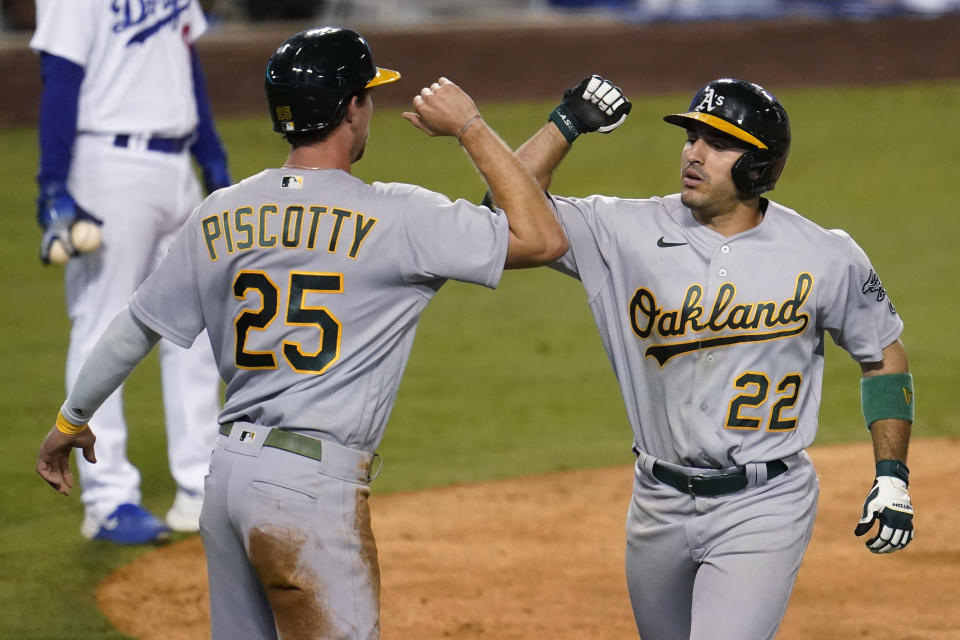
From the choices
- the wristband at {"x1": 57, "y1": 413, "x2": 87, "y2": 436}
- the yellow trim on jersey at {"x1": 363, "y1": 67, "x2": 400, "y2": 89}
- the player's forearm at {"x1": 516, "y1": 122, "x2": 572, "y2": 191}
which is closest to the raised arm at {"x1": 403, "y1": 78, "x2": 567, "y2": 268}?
the yellow trim on jersey at {"x1": 363, "y1": 67, "x2": 400, "y2": 89}

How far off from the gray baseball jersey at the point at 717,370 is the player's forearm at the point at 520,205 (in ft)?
1.63

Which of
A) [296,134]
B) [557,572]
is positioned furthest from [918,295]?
[296,134]

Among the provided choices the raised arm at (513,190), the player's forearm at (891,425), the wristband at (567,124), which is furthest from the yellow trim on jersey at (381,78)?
the player's forearm at (891,425)

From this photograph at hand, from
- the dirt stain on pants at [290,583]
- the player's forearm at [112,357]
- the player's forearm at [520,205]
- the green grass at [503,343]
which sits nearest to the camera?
the dirt stain on pants at [290,583]

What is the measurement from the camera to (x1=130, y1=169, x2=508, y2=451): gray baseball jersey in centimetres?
316

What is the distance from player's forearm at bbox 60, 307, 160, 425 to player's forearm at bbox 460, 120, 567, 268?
0.91 meters

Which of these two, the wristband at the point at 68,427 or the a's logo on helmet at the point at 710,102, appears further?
the a's logo on helmet at the point at 710,102

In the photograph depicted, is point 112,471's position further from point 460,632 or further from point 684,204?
point 684,204

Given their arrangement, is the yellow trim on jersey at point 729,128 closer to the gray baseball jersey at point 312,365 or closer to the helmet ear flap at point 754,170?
the helmet ear flap at point 754,170

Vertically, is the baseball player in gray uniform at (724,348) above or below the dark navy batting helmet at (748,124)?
below

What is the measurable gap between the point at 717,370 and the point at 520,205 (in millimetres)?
759

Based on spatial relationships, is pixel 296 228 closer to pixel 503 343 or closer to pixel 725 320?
pixel 725 320

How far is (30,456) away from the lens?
670 centimetres

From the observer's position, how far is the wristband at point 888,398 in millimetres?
3742
